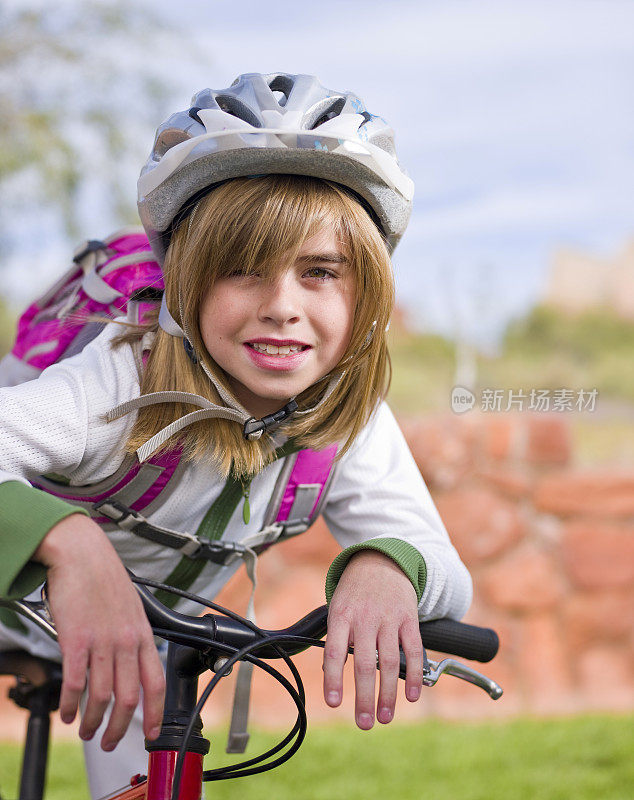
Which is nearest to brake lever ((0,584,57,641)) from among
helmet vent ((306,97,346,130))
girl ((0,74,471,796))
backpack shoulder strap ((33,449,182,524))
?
girl ((0,74,471,796))

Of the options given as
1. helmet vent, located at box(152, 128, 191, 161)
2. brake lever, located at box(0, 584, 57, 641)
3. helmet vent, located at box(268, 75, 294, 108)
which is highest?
helmet vent, located at box(268, 75, 294, 108)

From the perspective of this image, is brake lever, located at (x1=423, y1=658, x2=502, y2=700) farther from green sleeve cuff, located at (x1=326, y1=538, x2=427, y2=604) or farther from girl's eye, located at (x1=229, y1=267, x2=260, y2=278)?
girl's eye, located at (x1=229, y1=267, x2=260, y2=278)

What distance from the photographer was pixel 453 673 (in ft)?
4.04

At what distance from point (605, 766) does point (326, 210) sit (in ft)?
10.4

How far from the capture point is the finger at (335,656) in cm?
111

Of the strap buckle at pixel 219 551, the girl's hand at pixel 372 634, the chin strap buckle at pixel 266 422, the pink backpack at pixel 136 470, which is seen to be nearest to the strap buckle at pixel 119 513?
the pink backpack at pixel 136 470

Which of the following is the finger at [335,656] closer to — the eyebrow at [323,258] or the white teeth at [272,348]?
the white teeth at [272,348]

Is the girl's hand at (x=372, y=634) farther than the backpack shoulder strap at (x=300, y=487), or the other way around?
the backpack shoulder strap at (x=300, y=487)

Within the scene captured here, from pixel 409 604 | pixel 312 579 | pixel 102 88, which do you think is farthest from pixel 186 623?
pixel 102 88

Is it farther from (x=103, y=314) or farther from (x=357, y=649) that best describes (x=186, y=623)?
(x=103, y=314)

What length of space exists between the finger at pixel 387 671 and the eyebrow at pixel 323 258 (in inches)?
23.7

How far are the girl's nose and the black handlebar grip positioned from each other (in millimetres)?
505

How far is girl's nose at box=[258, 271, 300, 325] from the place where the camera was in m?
1.46

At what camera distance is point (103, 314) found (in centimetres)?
176
